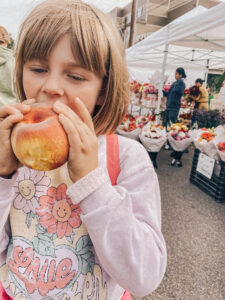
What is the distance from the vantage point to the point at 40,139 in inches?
21.4

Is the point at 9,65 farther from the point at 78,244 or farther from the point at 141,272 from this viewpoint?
the point at 141,272

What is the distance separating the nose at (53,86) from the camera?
0.58 m

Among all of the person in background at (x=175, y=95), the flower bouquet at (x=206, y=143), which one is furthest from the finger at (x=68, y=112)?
the person in background at (x=175, y=95)

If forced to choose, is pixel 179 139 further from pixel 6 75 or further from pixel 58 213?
pixel 58 213

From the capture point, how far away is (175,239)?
229 cm

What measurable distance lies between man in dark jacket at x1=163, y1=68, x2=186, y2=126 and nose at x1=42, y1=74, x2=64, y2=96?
550cm

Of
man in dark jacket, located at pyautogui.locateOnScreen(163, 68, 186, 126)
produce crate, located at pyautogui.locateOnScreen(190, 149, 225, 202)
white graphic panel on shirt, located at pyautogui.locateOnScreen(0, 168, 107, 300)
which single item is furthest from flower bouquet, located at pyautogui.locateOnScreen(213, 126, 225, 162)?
man in dark jacket, located at pyautogui.locateOnScreen(163, 68, 186, 126)

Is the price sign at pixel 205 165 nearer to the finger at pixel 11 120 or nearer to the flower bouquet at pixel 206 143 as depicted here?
the flower bouquet at pixel 206 143

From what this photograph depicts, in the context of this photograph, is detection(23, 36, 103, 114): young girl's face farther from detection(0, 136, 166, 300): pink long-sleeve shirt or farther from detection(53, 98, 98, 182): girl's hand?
detection(0, 136, 166, 300): pink long-sleeve shirt

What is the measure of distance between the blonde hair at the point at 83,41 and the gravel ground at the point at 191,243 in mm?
1555

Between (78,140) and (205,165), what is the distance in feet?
10.3

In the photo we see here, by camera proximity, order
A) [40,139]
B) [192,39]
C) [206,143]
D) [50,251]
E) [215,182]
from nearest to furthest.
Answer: [40,139], [50,251], [215,182], [206,143], [192,39]

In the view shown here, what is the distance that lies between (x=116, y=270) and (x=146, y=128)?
4.10 metres

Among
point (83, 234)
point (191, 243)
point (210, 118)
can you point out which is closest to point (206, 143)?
point (210, 118)
